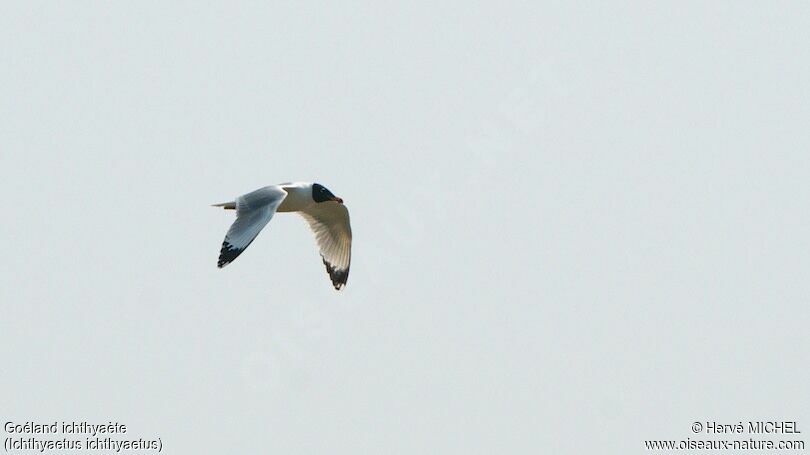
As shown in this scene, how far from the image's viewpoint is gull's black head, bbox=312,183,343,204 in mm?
22969

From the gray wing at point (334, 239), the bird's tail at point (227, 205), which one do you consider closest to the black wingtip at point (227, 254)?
the bird's tail at point (227, 205)

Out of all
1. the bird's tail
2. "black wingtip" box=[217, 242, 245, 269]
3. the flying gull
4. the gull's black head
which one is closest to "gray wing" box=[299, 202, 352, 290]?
the flying gull

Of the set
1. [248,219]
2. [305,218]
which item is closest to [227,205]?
[248,219]

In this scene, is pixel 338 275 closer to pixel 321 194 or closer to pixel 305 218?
pixel 305 218

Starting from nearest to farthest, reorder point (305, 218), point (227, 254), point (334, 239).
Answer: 1. point (227, 254)
2. point (305, 218)
3. point (334, 239)

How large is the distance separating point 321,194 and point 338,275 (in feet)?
7.90

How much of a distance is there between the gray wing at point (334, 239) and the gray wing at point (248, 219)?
10.2 feet

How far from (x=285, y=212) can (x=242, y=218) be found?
3.59m

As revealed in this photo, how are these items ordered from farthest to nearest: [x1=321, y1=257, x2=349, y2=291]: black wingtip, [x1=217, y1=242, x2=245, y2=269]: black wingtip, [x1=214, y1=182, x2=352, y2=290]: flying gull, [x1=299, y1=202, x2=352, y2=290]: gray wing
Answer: [x1=321, y1=257, x2=349, y2=291]: black wingtip → [x1=299, y1=202, x2=352, y2=290]: gray wing → [x1=214, y1=182, x2=352, y2=290]: flying gull → [x1=217, y1=242, x2=245, y2=269]: black wingtip

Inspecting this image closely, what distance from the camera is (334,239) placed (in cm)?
2472

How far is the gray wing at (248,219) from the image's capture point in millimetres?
19375

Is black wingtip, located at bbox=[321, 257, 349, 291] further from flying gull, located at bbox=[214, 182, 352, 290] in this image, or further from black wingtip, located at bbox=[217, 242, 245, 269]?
black wingtip, located at bbox=[217, 242, 245, 269]

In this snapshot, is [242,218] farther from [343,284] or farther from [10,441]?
[10,441]

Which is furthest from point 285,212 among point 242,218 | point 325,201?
point 242,218
